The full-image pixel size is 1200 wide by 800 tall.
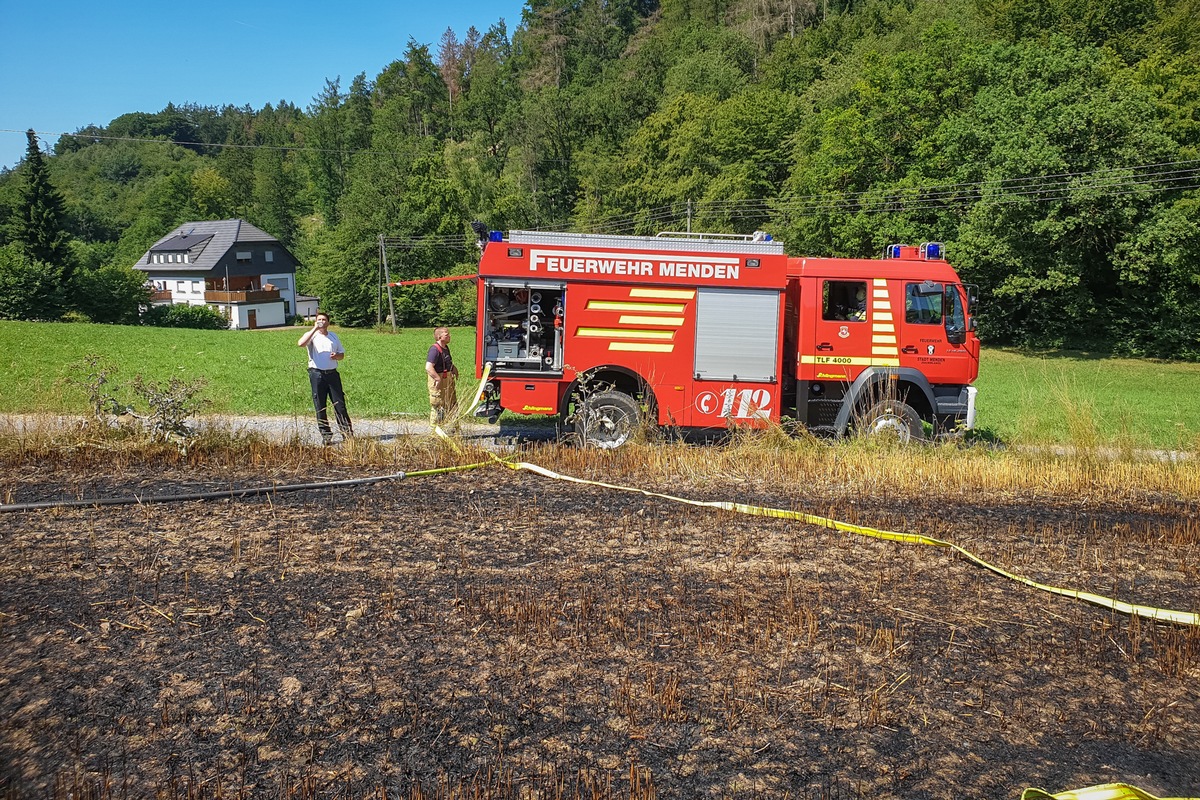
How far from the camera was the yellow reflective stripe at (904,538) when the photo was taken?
20.7ft

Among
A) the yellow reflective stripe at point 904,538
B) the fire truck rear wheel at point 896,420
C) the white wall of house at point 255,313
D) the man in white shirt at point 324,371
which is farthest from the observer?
the white wall of house at point 255,313

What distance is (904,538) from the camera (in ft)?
26.3

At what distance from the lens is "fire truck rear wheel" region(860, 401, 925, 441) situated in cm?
1246

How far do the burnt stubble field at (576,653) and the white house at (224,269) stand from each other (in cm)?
8628

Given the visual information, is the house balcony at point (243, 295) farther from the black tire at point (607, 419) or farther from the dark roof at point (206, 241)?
the black tire at point (607, 419)

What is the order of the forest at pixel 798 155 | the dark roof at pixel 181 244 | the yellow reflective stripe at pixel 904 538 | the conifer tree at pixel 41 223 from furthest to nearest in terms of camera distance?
the dark roof at pixel 181 244 < the conifer tree at pixel 41 223 < the forest at pixel 798 155 < the yellow reflective stripe at pixel 904 538

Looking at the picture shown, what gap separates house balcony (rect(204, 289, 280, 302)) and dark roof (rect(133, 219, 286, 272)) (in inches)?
144

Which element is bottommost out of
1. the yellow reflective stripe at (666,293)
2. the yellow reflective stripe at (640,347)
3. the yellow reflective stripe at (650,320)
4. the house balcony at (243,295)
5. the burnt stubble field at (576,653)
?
the burnt stubble field at (576,653)

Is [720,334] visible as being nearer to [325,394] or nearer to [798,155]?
[325,394]

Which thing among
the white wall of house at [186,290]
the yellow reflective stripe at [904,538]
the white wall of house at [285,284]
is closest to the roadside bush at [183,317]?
the white wall of house at [186,290]

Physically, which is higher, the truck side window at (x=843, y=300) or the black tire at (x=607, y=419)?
the truck side window at (x=843, y=300)

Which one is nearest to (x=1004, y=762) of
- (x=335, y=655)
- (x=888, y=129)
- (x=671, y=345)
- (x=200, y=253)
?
(x=335, y=655)

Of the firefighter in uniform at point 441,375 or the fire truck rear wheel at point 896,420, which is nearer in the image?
the fire truck rear wheel at point 896,420

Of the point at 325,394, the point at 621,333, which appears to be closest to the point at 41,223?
the point at 325,394
